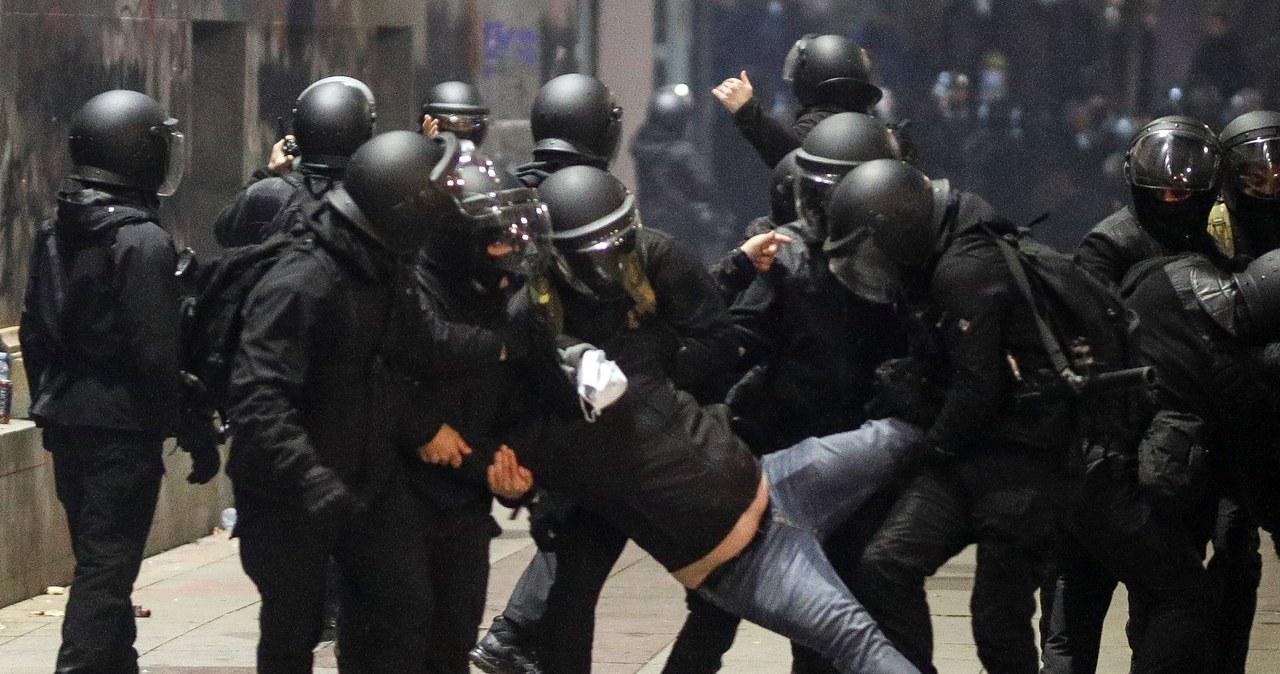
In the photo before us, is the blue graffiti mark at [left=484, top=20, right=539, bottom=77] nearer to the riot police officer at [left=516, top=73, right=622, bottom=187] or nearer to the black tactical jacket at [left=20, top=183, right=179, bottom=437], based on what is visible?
the riot police officer at [left=516, top=73, right=622, bottom=187]

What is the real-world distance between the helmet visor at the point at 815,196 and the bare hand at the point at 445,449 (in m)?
1.22

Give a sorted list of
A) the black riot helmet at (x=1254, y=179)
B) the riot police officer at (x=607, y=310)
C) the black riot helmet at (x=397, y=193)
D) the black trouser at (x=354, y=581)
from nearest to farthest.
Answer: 1. the black riot helmet at (x=397, y=193)
2. the black trouser at (x=354, y=581)
3. the riot police officer at (x=607, y=310)
4. the black riot helmet at (x=1254, y=179)

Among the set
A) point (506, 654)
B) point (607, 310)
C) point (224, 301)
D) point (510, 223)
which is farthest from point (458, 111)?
point (510, 223)

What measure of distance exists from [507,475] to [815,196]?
1240 millimetres

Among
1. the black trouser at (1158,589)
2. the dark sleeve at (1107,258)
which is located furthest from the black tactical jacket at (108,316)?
the dark sleeve at (1107,258)

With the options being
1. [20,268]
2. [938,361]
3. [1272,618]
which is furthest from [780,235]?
[20,268]

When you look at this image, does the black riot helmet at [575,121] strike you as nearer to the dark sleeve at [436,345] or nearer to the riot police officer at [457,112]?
the riot police officer at [457,112]

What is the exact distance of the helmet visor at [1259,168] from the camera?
21.9 feet

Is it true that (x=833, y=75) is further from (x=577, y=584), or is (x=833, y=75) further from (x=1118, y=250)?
(x=577, y=584)

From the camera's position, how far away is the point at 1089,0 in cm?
1235

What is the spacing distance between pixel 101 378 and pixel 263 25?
472 cm

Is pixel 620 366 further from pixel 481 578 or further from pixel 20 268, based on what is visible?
pixel 20 268

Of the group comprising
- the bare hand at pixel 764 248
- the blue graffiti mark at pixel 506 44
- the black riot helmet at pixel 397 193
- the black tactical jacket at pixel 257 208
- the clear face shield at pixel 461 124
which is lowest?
the blue graffiti mark at pixel 506 44

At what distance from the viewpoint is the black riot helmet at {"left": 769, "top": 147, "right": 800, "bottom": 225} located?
6523mm
